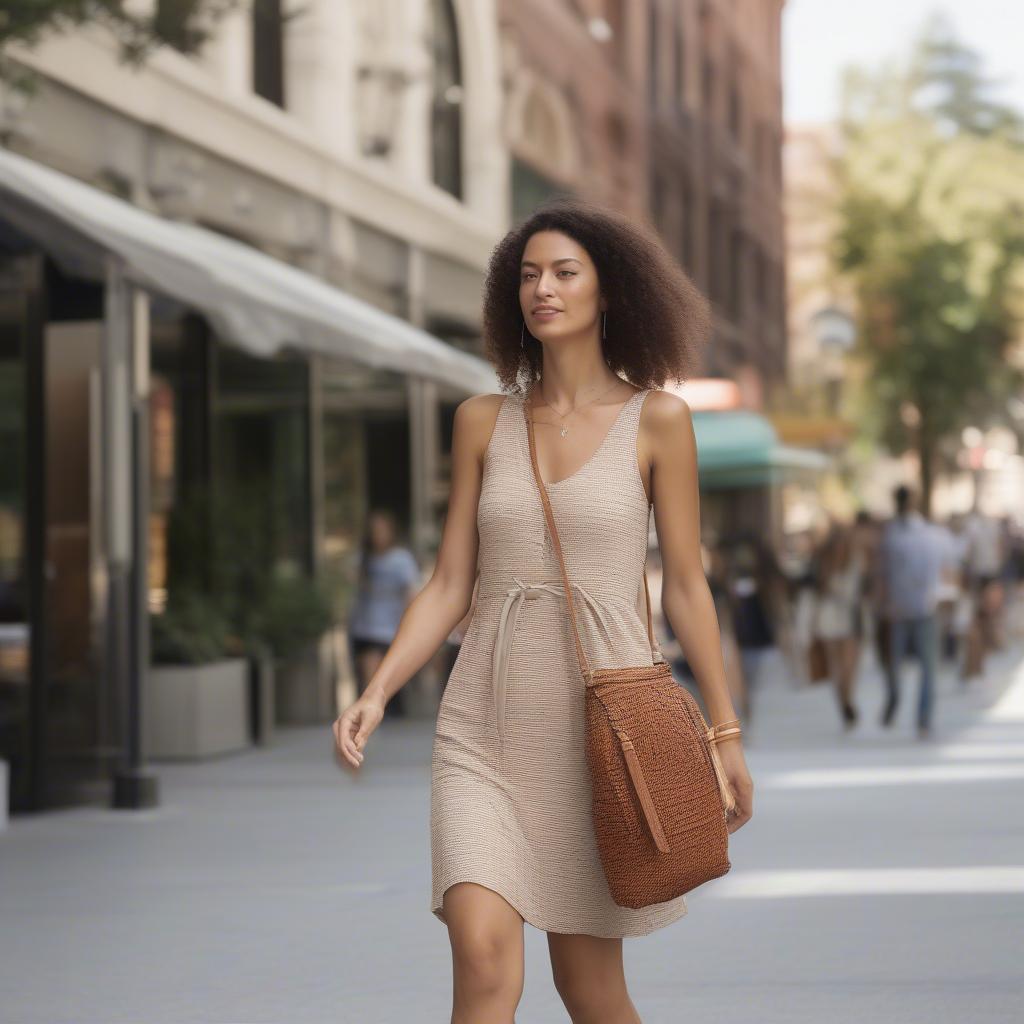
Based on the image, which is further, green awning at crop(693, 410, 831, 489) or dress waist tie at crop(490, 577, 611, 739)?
green awning at crop(693, 410, 831, 489)

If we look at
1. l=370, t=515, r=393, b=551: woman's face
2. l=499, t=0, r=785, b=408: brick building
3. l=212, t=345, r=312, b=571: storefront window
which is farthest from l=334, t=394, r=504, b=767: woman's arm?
l=499, t=0, r=785, b=408: brick building

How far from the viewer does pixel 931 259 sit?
127 feet

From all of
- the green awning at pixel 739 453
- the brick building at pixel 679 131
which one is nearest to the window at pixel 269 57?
the green awning at pixel 739 453

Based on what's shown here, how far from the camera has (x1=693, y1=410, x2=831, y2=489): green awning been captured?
71.3ft

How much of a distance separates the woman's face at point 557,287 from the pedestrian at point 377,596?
10.4 m

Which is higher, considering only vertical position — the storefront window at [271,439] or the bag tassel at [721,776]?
the storefront window at [271,439]

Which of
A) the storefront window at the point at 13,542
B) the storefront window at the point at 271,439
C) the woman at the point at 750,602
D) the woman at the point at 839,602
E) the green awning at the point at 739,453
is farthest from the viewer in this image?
the green awning at the point at 739,453

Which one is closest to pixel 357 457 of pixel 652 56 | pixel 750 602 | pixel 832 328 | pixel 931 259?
pixel 750 602

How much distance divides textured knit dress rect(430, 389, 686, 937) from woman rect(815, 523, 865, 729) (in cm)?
1220

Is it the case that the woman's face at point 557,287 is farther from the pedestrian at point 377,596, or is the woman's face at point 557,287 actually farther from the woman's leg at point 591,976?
the pedestrian at point 377,596

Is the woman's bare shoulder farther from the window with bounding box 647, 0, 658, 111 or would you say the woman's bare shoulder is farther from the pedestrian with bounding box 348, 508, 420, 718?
the window with bounding box 647, 0, 658, 111

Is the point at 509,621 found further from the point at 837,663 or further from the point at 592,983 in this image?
the point at 837,663

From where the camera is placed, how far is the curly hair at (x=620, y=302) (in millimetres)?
4180

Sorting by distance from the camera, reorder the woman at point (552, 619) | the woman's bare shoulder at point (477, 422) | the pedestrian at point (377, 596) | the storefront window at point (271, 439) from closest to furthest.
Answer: the woman at point (552, 619) → the woman's bare shoulder at point (477, 422) → the pedestrian at point (377, 596) → the storefront window at point (271, 439)
